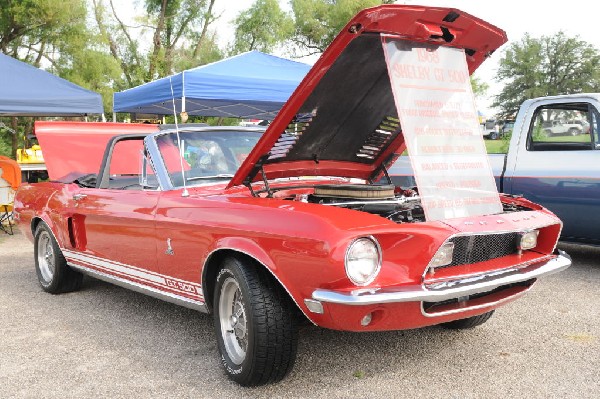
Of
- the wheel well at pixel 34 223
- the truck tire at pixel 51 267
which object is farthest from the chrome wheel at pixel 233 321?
the wheel well at pixel 34 223

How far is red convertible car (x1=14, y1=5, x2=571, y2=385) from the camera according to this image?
100.0 inches

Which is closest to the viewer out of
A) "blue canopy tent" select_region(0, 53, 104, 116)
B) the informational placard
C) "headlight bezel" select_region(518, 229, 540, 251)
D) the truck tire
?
the informational placard

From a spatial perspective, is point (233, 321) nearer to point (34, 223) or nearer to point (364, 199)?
point (364, 199)

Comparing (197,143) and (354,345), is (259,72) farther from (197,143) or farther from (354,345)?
(354,345)

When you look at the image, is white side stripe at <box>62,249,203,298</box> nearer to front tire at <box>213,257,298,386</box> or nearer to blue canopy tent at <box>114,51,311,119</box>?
front tire at <box>213,257,298,386</box>

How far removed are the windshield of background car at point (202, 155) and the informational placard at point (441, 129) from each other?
139 centimetres

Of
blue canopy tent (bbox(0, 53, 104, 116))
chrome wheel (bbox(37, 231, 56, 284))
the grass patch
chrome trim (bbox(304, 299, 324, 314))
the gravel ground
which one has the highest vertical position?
blue canopy tent (bbox(0, 53, 104, 116))

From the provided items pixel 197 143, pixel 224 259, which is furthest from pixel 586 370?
pixel 197 143

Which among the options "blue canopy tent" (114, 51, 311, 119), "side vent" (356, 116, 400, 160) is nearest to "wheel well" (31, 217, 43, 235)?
"side vent" (356, 116, 400, 160)

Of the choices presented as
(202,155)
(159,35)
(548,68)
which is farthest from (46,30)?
(548,68)

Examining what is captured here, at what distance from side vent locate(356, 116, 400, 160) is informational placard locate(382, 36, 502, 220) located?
2.03ft

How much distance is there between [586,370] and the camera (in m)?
3.05

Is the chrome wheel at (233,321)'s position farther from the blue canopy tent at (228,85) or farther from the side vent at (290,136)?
the blue canopy tent at (228,85)

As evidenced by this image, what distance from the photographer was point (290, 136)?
329 centimetres
